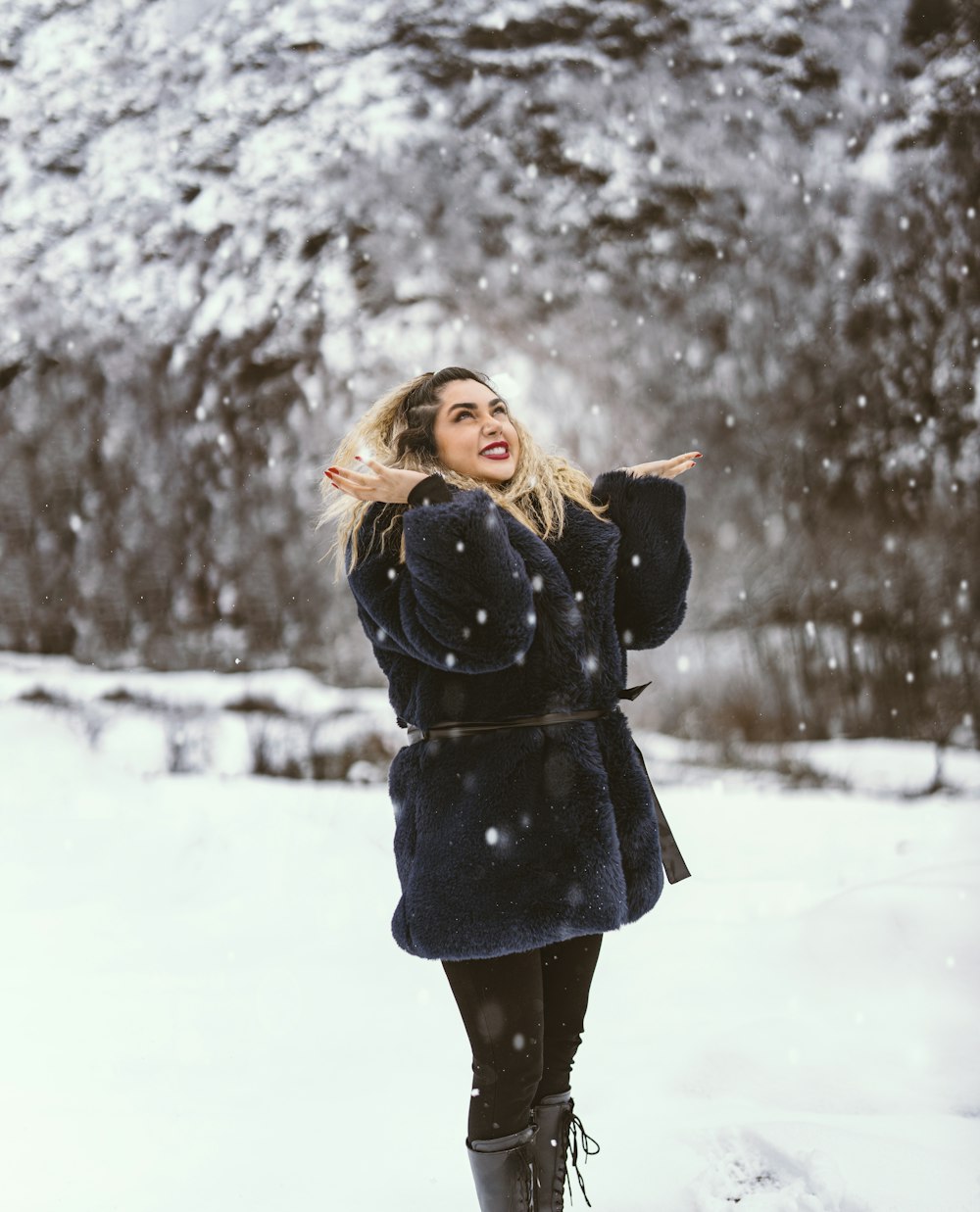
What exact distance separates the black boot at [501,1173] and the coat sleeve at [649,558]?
737 mm

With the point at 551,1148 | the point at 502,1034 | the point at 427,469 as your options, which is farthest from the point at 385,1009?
the point at 427,469


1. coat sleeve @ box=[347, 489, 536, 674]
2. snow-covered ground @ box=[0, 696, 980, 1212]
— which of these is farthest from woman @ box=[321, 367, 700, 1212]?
snow-covered ground @ box=[0, 696, 980, 1212]

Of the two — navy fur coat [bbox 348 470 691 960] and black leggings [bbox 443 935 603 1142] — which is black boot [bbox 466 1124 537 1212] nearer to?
black leggings [bbox 443 935 603 1142]

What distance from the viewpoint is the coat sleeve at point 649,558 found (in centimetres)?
157

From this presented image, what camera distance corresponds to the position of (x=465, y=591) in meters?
1.33

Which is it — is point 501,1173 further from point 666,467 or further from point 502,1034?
point 666,467

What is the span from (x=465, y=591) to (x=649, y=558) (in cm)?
36

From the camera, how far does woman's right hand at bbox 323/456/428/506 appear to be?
1.39 m

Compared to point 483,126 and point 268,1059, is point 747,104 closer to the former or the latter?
point 483,126

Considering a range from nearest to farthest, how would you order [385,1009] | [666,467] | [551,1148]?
[551,1148] < [666,467] < [385,1009]

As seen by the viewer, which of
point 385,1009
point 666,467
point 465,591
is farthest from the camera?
point 385,1009

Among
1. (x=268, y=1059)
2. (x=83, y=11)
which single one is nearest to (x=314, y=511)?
(x=268, y=1059)

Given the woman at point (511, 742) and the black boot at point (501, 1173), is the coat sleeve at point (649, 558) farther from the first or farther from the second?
the black boot at point (501, 1173)

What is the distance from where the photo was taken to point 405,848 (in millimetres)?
1446
